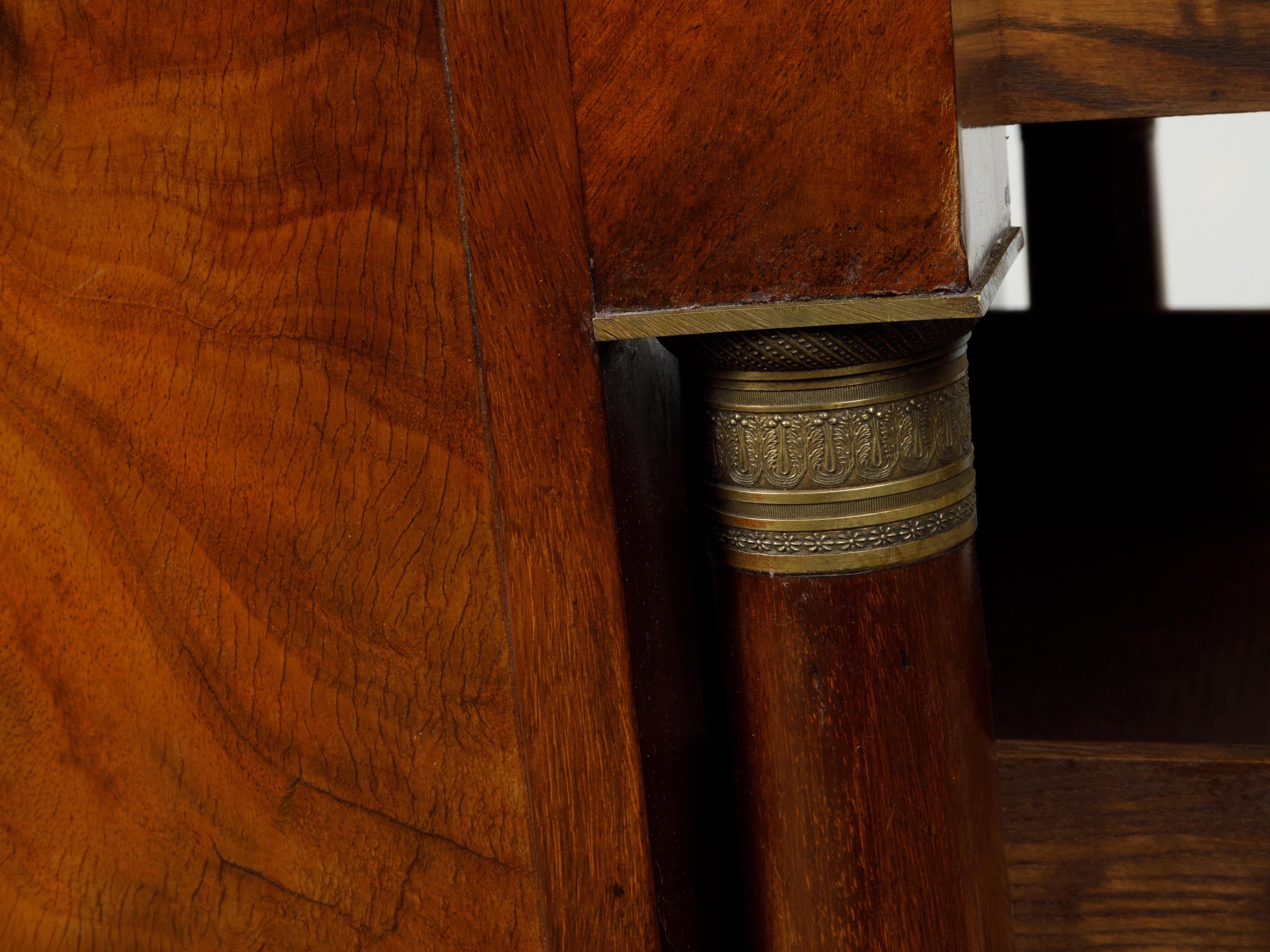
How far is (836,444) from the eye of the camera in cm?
48

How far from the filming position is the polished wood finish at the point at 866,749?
0.50 metres

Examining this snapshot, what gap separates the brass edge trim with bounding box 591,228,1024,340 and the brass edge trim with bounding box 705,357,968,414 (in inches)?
1.3

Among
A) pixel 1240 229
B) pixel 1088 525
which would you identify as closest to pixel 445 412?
pixel 1088 525

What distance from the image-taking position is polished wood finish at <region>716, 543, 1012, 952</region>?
504 millimetres

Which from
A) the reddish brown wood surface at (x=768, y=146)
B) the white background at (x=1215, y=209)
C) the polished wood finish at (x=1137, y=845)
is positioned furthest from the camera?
the white background at (x=1215, y=209)

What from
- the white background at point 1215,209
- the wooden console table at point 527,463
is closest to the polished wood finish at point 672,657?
the wooden console table at point 527,463

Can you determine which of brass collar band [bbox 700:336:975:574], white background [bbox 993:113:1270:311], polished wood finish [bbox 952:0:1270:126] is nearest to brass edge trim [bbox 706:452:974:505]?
brass collar band [bbox 700:336:975:574]

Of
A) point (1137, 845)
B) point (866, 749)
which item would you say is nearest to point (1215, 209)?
point (1137, 845)

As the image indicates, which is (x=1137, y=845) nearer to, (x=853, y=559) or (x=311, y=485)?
(x=853, y=559)

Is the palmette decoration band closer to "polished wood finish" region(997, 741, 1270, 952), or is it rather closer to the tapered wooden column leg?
the tapered wooden column leg

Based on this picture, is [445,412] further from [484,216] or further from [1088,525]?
[1088,525]

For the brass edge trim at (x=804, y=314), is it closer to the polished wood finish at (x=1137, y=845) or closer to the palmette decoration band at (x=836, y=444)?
the palmette decoration band at (x=836, y=444)

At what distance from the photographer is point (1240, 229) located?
73.2 inches

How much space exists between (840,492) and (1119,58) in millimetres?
170
